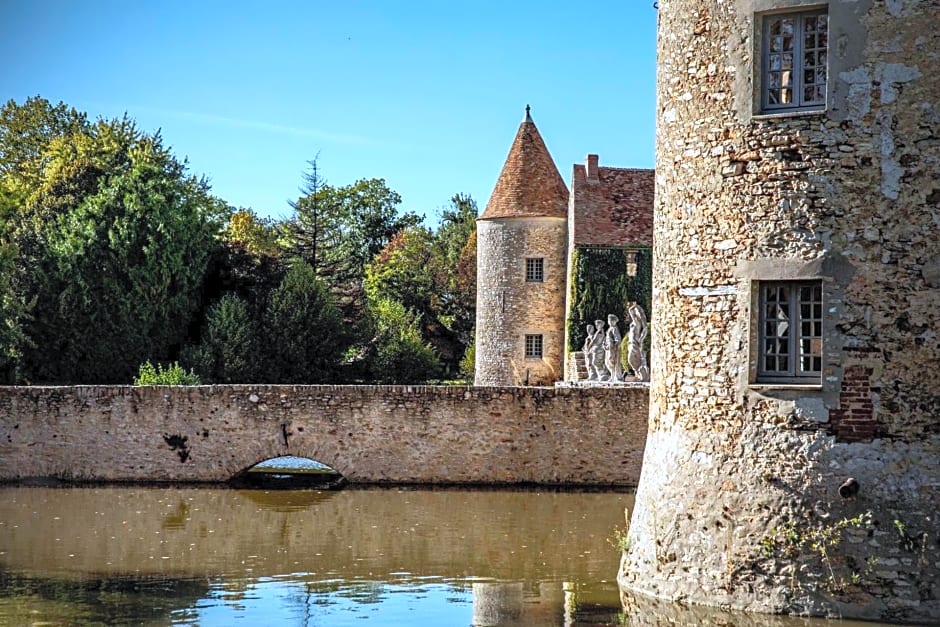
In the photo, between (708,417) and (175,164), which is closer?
(708,417)

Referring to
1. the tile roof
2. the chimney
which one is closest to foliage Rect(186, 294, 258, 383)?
the tile roof

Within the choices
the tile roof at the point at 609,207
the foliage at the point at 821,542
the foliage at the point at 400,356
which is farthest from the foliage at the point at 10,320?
the foliage at the point at 821,542

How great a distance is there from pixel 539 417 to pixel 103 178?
2119 centimetres

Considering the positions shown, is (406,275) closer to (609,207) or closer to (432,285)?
(432,285)

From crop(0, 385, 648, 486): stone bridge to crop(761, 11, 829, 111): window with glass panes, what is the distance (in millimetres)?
12288

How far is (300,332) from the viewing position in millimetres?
39688

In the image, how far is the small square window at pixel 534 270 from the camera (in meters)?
38.4

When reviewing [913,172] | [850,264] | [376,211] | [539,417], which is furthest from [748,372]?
[376,211]

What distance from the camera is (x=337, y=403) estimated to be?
77.0 ft

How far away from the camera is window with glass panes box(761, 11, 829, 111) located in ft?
36.5

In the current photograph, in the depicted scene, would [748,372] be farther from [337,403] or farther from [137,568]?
[337,403]

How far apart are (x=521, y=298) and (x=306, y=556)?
23.0m

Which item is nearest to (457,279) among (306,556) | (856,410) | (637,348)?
(637,348)

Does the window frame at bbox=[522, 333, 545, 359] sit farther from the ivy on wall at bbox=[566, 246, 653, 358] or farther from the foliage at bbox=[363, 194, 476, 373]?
the foliage at bbox=[363, 194, 476, 373]
